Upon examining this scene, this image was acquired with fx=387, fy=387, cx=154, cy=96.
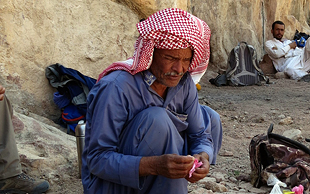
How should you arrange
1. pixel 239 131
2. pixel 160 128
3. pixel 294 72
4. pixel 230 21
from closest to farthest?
pixel 160 128
pixel 239 131
pixel 294 72
pixel 230 21

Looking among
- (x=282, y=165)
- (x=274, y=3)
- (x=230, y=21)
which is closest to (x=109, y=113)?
(x=282, y=165)

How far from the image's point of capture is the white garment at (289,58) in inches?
368

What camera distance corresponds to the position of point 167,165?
174 cm

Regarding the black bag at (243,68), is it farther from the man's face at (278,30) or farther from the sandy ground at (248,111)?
the man's face at (278,30)

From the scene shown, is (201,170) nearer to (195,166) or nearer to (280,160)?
(195,166)

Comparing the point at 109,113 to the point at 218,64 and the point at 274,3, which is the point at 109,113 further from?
the point at 274,3

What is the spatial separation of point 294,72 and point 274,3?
4.16 metres

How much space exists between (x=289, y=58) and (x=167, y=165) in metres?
8.98

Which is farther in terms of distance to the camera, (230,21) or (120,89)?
(230,21)

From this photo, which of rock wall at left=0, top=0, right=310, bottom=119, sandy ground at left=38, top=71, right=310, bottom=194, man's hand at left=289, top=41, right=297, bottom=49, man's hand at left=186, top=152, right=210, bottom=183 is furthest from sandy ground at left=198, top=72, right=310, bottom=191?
man's hand at left=289, top=41, right=297, bottom=49

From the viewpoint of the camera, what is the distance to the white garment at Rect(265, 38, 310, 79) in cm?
936

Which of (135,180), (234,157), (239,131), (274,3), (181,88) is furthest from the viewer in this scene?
(274,3)

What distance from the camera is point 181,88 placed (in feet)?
7.20

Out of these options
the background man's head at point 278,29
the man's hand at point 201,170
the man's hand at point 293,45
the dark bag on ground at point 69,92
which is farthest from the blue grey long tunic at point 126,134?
the man's hand at point 293,45
